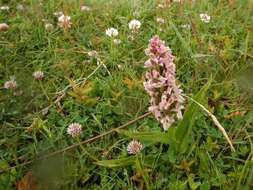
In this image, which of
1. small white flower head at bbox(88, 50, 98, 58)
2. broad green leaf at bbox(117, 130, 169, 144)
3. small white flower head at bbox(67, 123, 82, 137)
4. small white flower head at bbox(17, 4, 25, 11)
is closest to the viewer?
broad green leaf at bbox(117, 130, 169, 144)

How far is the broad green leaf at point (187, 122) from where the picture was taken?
1.58 m

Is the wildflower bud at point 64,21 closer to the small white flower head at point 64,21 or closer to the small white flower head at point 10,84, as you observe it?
the small white flower head at point 64,21

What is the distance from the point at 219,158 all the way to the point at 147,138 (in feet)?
1.03

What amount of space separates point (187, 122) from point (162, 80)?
0.24 m

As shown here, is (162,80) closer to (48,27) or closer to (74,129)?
(74,129)

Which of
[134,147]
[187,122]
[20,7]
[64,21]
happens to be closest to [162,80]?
[187,122]

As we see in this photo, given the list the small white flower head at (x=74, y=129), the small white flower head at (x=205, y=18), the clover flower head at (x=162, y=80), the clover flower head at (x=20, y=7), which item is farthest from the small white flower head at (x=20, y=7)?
the clover flower head at (x=162, y=80)

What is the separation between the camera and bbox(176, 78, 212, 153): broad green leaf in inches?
62.0

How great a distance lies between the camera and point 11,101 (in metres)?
2.00

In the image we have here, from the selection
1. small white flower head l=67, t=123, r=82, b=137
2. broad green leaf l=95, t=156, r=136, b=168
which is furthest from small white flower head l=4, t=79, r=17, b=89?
broad green leaf l=95, t=156, r=136, b=168

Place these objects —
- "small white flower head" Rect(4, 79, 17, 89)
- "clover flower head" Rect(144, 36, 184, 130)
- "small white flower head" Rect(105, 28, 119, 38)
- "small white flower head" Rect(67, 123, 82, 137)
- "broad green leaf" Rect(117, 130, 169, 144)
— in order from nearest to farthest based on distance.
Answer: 1. "clover flower head" Rect(144, 36, 184, 130)
2. "broad green leaf" Rect(117, 130, 169, 144)
3. "small white flower head" Rect(67, 123, 82, 137)
4. "small white flower head" Rect(4, 79, 17, 89)
5. "small white flower head" Rect(105, 28, 119, 38)

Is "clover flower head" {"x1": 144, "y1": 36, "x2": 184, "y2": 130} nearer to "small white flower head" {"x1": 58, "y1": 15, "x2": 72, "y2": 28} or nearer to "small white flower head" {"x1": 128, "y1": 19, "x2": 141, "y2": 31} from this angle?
"small white flower head" {"x1": 128, "y1": 19, "x2": 141, "y2": 31}

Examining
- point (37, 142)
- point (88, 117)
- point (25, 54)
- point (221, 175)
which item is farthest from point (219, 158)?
point (25, 54)

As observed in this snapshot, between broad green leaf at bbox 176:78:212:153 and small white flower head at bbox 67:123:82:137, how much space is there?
432mm
